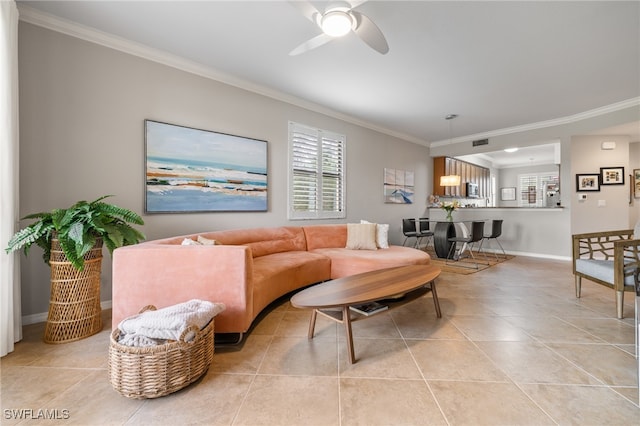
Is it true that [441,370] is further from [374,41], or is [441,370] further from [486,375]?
[374,41]

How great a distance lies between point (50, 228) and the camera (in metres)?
1.86

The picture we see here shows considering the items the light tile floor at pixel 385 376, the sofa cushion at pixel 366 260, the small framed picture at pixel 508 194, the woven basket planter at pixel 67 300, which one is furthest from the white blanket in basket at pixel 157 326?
the small framed picture at pixel 508 194

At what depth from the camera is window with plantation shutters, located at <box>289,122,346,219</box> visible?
4066 millimetres

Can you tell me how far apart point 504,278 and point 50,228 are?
4930 millimetres

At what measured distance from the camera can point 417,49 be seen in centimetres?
272

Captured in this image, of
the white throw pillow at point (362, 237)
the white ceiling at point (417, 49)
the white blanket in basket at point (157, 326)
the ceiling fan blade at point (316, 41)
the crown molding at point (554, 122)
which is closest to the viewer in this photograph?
the white blanket in basket at point (157, 326)

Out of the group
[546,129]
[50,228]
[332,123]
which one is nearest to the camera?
[50,228]

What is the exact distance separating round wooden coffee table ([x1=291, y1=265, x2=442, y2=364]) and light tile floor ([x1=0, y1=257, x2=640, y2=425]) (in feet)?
0.72

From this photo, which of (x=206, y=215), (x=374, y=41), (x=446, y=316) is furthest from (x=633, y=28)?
(x=206, y=215)

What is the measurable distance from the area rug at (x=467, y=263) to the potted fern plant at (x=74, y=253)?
14.0ft

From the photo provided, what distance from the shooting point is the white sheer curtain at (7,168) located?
1.76 m

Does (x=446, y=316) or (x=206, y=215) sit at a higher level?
(x=206, y=215)

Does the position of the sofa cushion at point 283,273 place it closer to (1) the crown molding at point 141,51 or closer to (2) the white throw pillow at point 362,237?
(2) the white throw pillow at point 362,237

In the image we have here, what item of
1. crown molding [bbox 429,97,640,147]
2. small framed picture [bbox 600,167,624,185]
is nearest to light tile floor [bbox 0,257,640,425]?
crown molding [bbox 429,97,640,147]
